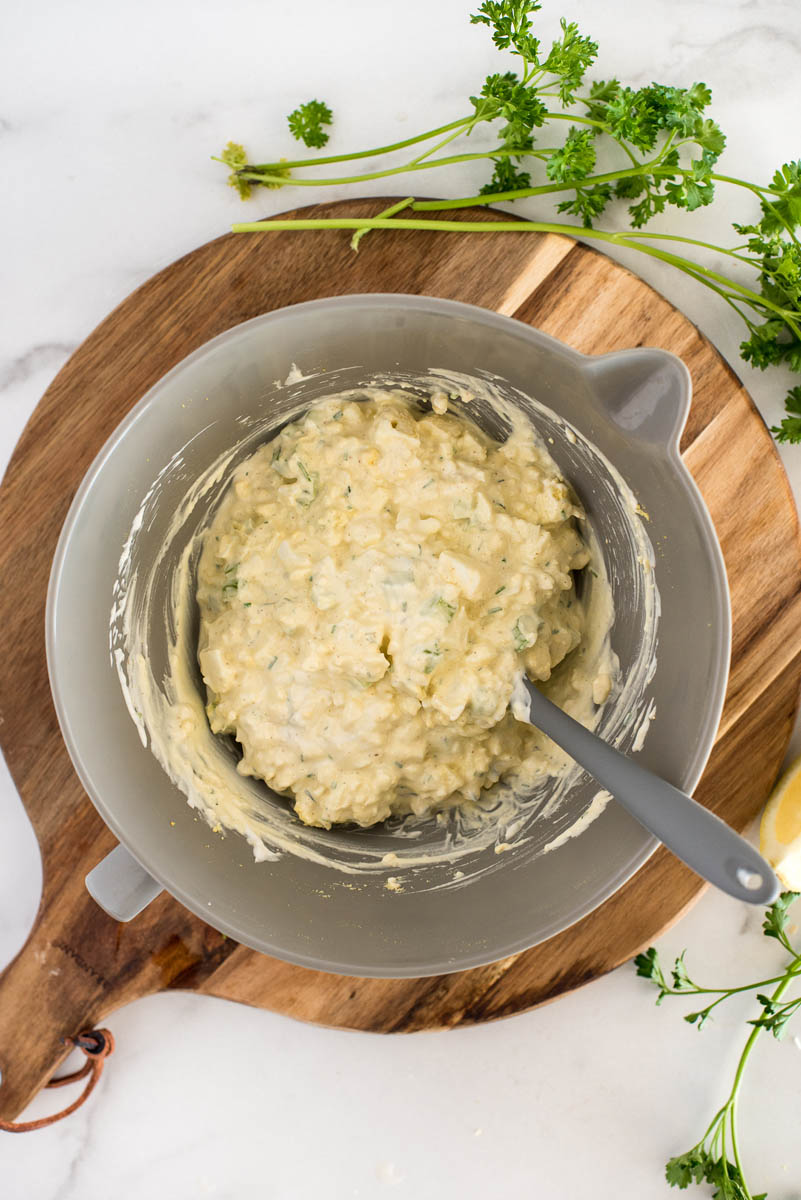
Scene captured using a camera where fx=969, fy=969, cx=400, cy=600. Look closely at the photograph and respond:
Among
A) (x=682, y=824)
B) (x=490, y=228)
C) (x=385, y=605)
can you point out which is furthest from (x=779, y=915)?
(x=490, y=228)

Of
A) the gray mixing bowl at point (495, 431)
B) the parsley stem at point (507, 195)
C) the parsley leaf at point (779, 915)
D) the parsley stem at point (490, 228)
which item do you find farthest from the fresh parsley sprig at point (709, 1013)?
the parsley stem at point (507, 195)

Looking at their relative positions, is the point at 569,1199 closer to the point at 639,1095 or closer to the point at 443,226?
the point at 639,1095

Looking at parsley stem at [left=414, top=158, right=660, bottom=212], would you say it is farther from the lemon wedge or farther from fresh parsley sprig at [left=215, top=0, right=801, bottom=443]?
the lemon wedge

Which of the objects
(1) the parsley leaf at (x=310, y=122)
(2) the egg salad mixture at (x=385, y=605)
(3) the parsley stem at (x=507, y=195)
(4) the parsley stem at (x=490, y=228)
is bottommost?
(2) the egg salad mixture at (x=385, y=605)

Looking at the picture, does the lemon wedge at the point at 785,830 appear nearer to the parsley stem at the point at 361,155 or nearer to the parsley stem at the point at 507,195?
the parsley stem at the point at 507,195

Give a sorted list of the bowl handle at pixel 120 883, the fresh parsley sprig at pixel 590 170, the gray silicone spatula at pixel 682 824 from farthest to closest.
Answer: the fresh parsley sprig at pixel 590 170 < the bowl handle at pixel 120 883 < the gray silicone spatula at pixel 682 824

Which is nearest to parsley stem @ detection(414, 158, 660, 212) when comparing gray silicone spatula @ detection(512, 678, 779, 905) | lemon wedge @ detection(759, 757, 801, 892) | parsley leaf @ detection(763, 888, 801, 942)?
gray silicone spatula @ detection(512, 678, 779, 905)

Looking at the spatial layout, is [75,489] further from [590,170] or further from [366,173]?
[590,170]
